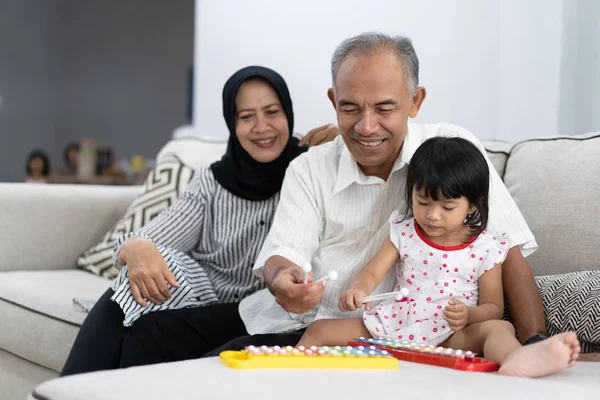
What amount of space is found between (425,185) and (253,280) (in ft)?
2.52

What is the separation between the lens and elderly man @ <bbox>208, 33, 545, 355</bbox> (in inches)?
64.3

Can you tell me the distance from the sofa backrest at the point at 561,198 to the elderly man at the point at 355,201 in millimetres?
170

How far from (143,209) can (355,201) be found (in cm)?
112

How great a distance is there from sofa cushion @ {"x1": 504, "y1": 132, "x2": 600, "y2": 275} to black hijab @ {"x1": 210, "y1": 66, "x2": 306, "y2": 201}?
25.2 inches

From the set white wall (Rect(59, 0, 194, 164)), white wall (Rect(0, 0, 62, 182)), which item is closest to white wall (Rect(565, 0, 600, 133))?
white wall (Rect(59, 0, 194, 164))

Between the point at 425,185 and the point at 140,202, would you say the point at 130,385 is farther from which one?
the point at 140,202

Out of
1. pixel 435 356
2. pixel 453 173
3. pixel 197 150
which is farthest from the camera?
pixel 197 150

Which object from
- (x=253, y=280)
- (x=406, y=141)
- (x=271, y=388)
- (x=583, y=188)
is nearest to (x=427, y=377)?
(x=271, y=388)

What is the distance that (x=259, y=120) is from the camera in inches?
83.2

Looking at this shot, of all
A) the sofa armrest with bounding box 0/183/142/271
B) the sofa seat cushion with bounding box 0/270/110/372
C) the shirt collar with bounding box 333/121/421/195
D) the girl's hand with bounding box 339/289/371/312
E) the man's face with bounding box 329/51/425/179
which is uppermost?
the man's face with bounding box 329/51/425/179

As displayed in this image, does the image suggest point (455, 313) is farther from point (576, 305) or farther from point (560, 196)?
point (560, 196)

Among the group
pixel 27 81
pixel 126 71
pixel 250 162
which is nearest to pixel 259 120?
pixel 250 162

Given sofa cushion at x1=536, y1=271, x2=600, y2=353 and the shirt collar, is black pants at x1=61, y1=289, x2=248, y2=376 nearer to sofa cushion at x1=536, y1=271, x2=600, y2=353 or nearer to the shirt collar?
the shirt collar

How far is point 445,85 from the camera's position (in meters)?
2.82
